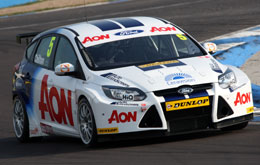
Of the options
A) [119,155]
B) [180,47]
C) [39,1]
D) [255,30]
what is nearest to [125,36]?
[180,47]

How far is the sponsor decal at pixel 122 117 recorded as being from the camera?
25.2 ft

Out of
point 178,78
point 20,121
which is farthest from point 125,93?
point 20,121

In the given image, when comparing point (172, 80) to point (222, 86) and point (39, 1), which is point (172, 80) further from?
point (39, 1)

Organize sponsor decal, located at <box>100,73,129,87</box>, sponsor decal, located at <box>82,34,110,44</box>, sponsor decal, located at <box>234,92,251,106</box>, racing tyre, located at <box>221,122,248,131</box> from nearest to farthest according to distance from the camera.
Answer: sponsor decal, located at <box>100,73,129,87</box>
sponsor decal, located at <box>234,92,251,106</box>
racing tyre, located at <box>221,122,248,131</box>
sponsor decal, located at <box>82,34,110,44</box>

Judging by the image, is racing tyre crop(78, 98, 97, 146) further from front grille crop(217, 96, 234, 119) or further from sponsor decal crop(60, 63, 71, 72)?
front grille crop(217, 96, 234, 119)

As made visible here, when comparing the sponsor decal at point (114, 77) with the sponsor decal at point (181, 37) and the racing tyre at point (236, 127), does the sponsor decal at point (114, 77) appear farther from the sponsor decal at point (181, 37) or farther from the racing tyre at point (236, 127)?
the racing tyre at point (236, 127)

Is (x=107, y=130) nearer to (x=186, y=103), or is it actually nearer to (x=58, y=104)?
(x=186, y=103)

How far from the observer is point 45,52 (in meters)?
9.70

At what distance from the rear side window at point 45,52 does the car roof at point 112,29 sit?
0.22 m

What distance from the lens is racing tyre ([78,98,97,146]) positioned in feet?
26.1

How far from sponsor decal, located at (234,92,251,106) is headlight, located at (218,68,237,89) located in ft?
0.51

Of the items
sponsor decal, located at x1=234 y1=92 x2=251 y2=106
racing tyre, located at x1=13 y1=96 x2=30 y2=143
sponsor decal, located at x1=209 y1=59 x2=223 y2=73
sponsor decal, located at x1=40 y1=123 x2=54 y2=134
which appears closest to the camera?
sponsor decal, located at x1=234 y1=92 x2=251 y2=106

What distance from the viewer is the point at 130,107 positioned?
7660mm

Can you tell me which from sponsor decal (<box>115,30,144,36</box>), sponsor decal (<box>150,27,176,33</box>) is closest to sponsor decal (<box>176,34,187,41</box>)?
sponsor decal (<box>150,27,176,33</box>)
